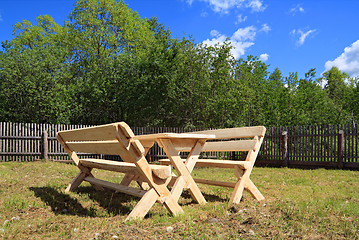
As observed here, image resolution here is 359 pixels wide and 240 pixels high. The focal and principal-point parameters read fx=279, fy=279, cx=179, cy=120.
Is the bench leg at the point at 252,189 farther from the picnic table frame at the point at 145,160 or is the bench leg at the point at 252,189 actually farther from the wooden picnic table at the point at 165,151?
the picnic table frame at the point at 145,160

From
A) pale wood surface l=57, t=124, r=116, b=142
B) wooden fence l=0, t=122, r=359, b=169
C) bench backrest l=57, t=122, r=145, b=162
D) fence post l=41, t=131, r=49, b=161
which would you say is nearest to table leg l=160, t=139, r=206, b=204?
bench backrest l=57, t=122, r=145, b=162

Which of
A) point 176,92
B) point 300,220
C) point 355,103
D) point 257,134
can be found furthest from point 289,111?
point 300,220

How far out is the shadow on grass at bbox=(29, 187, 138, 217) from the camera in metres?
4.16

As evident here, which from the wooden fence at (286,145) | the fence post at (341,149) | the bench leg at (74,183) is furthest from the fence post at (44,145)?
the fence post at (341,149)

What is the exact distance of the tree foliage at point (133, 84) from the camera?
1476cm

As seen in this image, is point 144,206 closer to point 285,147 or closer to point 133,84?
point 285,147

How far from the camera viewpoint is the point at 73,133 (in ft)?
15.2

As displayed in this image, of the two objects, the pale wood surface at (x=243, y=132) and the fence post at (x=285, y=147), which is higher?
the pale wood surface at (x=243, y=132)

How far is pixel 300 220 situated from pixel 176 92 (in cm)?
1296

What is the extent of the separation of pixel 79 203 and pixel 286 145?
10718mm

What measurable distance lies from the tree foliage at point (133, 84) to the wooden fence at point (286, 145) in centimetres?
258

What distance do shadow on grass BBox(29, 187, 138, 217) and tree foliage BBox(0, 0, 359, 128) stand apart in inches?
395

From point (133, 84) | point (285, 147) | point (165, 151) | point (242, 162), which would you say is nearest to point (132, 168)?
point (165, 151)

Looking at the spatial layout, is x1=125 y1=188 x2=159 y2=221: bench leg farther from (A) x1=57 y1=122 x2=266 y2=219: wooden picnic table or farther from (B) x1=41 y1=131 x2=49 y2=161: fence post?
(B) x1=41 y1=131 x2=49 y2=161: fence post
